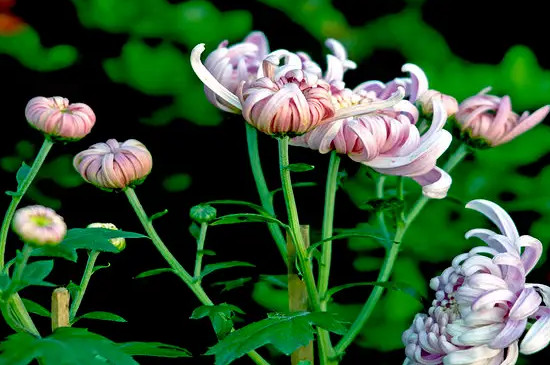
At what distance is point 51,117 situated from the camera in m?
1.30

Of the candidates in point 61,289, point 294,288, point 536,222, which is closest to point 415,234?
point 536,222

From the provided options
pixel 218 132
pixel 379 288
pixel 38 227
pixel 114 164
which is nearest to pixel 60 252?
pixel 38 227

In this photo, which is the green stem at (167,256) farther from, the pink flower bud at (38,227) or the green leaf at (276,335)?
the pink flower bud at (38,227)

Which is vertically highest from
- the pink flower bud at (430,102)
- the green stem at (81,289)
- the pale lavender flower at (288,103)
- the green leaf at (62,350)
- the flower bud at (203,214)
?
the pale lavender flower at (288,103)

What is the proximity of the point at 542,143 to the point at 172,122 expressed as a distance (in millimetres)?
793

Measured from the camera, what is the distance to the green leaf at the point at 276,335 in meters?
1.20

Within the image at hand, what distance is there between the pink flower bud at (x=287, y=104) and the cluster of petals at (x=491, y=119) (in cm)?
37

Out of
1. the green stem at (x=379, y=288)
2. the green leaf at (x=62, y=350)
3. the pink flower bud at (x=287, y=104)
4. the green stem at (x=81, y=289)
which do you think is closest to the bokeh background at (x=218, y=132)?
the green stem at (x=379, y=288)

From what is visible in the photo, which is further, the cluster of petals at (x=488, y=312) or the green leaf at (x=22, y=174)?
the green leaf at (x=22, y=174)

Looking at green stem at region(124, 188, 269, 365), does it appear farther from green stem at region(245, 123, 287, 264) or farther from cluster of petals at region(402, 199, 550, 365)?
cluster of petals at region(402, 199, 550, 365)

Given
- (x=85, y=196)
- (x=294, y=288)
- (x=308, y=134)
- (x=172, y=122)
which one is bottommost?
(x=85, y=196)

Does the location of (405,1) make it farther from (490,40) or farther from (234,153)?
(234,153)

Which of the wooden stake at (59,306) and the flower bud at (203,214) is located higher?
the flower bud at (203,214)

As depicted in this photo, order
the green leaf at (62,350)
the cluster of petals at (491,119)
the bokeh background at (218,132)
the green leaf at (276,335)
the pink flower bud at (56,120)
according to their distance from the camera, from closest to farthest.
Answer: the green leaf at (62,350) → the green leaf at (276,335) → the pink flower bud at (56,120) → the cluster of petals at (491,119) → the bokeh background at (218,132)
